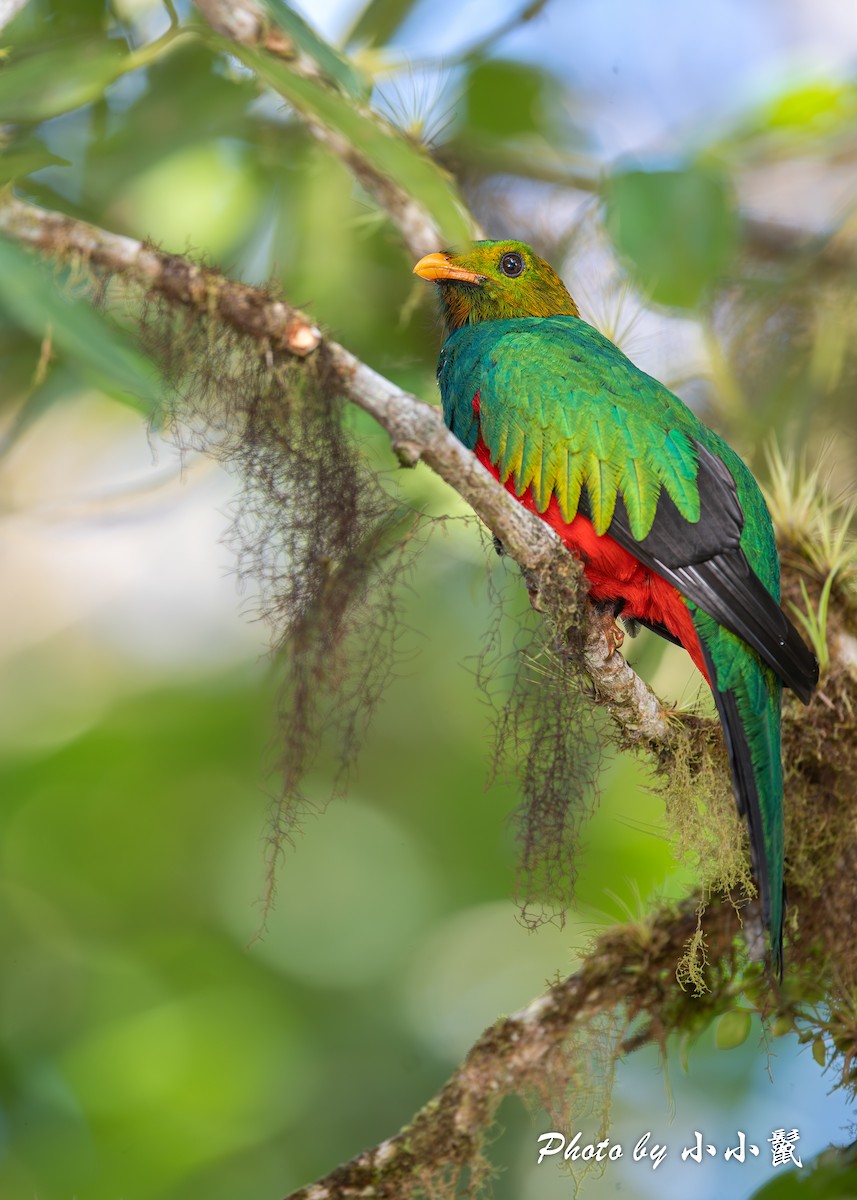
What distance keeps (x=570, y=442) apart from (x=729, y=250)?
1.23 meters

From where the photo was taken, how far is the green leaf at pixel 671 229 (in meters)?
3.40

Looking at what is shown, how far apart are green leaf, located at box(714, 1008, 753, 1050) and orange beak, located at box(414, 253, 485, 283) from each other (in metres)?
1.97

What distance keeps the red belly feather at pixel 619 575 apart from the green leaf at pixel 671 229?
934mm

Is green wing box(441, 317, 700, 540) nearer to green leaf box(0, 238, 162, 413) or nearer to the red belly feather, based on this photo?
the red belly feather

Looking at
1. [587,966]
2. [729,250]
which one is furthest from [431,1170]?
[729,250]

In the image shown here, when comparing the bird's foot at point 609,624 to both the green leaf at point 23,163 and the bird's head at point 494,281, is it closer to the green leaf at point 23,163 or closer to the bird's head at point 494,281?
the bird's head at point 494,281

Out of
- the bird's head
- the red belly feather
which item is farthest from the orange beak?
the red belly feather

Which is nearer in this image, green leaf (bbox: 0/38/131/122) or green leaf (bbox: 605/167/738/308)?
green leaf (bbox: 0/38/131/122)

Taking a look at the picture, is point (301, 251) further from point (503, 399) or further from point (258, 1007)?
point (258, 1007)

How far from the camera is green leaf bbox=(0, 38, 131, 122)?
291 centimetres

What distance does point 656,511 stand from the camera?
105 inches

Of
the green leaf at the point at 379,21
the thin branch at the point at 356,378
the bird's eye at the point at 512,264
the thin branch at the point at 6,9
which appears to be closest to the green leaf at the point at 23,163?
the thin branch at the point at 356,378

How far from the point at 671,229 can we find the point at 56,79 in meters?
1.65

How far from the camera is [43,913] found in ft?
17.3
